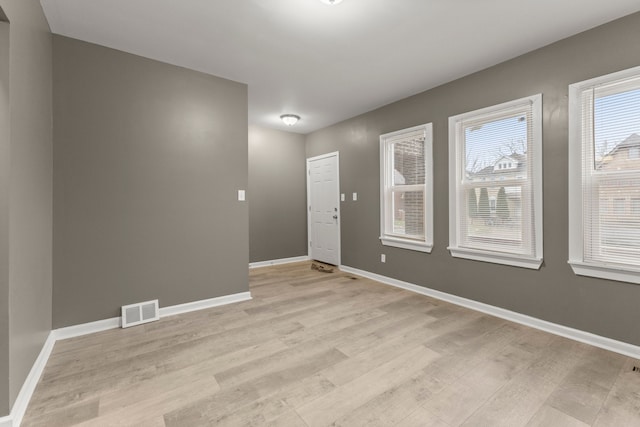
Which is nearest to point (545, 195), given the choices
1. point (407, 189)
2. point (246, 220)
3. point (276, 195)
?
point (407, 189)

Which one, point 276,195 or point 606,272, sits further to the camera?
point 276,195

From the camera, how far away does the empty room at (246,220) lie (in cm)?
169

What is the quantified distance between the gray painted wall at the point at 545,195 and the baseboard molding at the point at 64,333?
2389 millimetres

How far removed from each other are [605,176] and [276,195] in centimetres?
456

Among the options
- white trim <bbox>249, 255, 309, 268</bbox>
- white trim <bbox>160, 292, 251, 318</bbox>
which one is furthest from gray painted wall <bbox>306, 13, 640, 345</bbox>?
white trim <bbox>160, 292, 251, 318</bbox>

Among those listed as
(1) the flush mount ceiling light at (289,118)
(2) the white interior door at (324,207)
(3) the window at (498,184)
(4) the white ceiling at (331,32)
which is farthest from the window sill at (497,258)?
(1) the flush mount ceiling light at (289,118)

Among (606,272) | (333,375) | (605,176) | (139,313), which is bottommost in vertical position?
(333,375)

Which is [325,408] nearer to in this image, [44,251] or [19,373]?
[19,373]

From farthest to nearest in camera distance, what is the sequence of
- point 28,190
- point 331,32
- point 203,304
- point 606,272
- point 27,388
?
point 203,304
point 331,32
point 606,272
point 28,190
point 27,388

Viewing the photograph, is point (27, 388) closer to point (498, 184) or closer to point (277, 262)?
point (277, 262)

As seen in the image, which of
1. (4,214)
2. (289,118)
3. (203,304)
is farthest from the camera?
(289,118)

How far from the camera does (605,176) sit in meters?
2.32

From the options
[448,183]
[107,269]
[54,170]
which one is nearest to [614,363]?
[448,183]

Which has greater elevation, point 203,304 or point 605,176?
point 605,176
